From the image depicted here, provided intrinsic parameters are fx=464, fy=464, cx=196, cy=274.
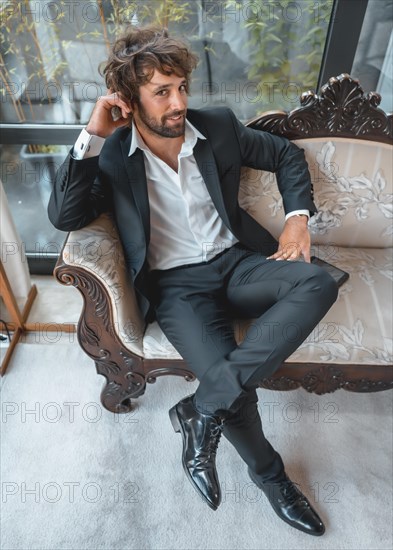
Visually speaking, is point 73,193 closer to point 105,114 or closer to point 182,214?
point 105,114

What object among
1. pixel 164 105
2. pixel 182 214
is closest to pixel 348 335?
pixel 182 214

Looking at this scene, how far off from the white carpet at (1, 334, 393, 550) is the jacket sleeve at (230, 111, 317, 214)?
2.35ft

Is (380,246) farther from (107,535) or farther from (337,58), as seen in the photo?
(107,535)

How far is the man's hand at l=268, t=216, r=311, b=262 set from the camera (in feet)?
4.57

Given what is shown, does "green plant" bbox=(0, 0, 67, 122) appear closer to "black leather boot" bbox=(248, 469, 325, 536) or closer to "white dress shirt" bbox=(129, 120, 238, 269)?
"white dress shirt" bbox=(129, 120, 238, 269)

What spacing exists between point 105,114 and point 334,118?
2.44 ft

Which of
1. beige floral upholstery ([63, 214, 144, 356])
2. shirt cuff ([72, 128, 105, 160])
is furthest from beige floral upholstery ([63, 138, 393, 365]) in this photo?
shirt cuff ([72, 128, 105, 160])

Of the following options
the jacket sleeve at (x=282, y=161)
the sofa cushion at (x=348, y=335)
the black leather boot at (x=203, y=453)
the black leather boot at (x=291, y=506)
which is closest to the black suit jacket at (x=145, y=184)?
the jacket sleeve at (x=282, y=161)

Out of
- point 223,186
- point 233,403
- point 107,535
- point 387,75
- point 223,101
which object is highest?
point 387,75

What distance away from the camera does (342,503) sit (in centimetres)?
140

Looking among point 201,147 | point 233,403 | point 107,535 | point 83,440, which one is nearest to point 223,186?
point 201,147

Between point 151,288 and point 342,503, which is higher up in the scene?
point 151,288

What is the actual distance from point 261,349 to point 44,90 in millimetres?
1277

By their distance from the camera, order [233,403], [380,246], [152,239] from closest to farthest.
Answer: [233,403], [152,239], [380,246]
